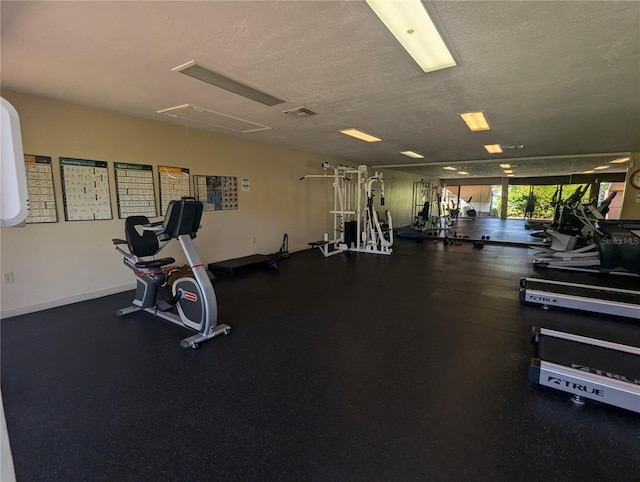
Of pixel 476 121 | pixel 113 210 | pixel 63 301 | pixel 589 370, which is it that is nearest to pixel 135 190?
pixel 113 210

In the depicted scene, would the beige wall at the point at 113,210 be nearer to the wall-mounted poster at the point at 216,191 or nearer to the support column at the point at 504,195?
the wall-mounted poster at the point at 216,191

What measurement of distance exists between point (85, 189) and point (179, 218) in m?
1.88

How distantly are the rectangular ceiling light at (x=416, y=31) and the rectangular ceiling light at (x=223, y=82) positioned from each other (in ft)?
4.88

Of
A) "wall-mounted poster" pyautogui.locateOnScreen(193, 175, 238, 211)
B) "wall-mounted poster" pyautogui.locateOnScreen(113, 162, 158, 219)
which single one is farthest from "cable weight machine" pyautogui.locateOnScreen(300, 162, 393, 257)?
"wall-mounted poster" pyautogui.locateOnScreen(113, 162, 158, 219)

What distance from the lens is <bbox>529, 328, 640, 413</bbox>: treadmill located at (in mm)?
1854

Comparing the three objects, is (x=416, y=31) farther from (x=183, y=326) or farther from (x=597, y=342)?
(x=183, y=326)

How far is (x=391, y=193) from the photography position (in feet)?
36.1

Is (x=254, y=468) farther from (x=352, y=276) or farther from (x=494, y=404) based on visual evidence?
(x=352, y=276)

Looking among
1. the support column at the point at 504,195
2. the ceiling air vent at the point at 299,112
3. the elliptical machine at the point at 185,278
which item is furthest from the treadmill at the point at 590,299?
the support column at the point at 504,195

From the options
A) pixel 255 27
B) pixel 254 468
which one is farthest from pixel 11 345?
pixel 255 27

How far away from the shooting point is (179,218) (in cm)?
268

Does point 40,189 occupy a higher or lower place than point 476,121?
lower

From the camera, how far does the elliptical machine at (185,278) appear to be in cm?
269

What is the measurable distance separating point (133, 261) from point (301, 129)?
2975mm
